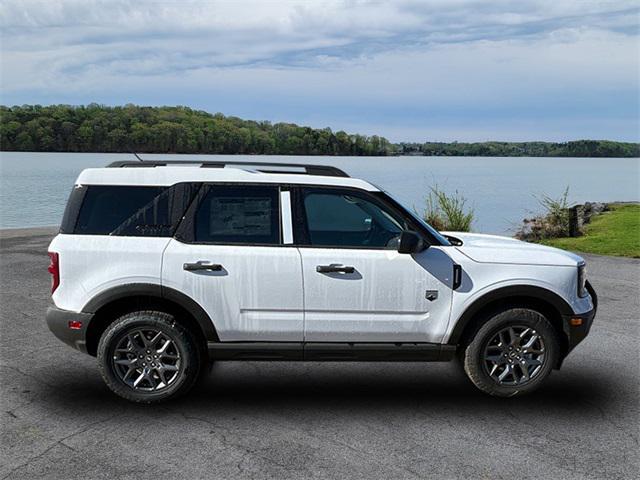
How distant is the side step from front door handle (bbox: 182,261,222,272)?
599 millimetres

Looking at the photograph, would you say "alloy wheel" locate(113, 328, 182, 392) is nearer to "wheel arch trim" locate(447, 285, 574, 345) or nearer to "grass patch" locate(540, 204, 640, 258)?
"wheel arch trim" locate(447, 285, 574, 345)

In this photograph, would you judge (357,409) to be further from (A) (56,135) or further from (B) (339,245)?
(A) (56,135)

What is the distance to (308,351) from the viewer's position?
17.3 ft

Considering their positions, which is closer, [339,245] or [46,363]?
[339,245]

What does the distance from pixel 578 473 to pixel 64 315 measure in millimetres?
3875

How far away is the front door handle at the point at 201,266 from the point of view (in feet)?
16.9

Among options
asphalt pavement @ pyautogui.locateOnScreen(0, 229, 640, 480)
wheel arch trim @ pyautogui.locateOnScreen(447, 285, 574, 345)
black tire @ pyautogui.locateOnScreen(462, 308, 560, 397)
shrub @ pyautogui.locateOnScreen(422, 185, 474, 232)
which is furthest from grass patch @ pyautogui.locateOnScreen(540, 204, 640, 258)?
black tire @ pyautogui.locateOnScreen(462, 308, 560, 397)

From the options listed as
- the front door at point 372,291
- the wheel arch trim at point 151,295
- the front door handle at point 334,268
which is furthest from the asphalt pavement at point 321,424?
the front door handle at point 334,268

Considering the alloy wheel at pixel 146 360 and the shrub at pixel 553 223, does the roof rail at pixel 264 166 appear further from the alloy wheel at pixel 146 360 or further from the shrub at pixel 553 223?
the shrub at pixel 553 223

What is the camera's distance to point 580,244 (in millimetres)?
15945

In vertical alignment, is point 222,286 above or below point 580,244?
above

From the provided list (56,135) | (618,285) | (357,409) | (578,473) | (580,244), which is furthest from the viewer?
(56,135)

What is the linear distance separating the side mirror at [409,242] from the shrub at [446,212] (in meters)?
12.2

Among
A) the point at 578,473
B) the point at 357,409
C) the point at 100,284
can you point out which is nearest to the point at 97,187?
the point at 100,284
